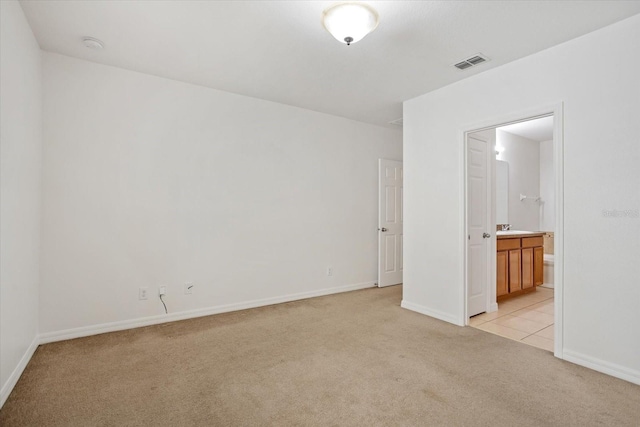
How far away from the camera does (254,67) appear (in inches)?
127

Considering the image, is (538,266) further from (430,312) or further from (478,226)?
(430,312)

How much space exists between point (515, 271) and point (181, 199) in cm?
450

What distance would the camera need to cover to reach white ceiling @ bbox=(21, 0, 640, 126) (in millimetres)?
2285

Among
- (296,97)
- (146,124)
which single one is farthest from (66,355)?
Result: (296,97)

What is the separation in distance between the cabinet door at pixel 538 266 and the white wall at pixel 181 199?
2.72 metres

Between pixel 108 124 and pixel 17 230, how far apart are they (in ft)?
4.43

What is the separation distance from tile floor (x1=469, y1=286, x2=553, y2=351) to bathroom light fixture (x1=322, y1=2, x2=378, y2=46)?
3044 mm

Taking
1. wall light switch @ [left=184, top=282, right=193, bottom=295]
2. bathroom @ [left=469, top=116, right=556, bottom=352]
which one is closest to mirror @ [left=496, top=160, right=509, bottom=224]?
bathroom @ [left=469, top=116, right=556, bottom=352]

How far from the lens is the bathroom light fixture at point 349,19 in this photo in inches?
83.7

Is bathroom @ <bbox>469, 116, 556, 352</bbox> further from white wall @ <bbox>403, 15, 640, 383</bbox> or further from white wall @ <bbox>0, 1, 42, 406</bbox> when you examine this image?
white wall @ <bbox>0, 1, 42, 406</bbox>

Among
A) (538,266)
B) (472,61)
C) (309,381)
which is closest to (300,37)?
(472,61)

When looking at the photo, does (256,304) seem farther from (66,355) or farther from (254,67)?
(254,67)

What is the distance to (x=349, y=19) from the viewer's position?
84.7 inches

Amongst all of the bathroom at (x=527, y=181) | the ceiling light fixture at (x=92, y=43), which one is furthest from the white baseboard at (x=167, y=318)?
the bathroom at (x=527, y=181)
